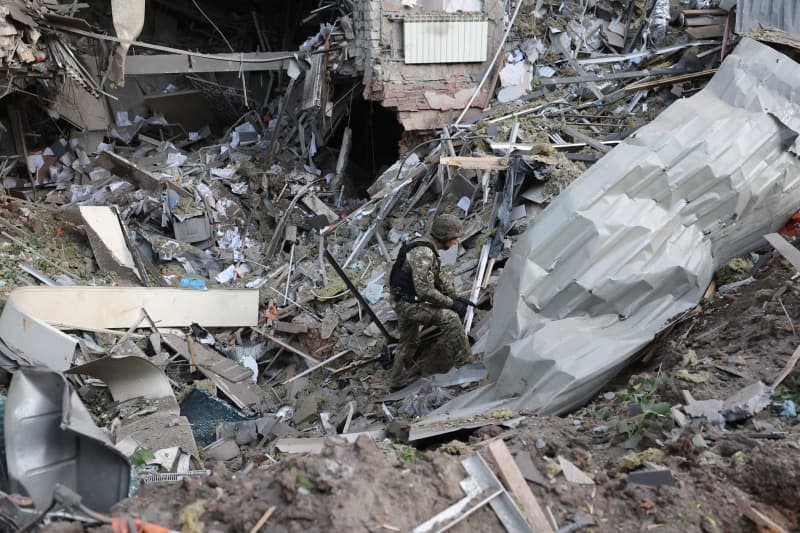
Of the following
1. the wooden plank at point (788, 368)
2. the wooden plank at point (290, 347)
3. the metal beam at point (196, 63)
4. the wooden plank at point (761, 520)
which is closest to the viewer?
the wooden plank at point (761, 520)

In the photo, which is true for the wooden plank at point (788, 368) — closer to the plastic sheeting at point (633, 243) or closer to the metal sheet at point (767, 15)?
the plastic sheeting at point (633, 243)

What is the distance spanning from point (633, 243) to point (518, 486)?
2492 mm

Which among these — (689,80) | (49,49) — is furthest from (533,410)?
(49,49)

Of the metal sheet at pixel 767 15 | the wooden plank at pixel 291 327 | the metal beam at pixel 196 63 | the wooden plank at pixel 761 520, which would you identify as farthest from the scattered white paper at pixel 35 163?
the wooden plank at pixel 761 520

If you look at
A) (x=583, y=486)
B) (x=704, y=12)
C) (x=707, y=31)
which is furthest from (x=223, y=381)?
(x=704, y=12)

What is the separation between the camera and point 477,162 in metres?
7.40

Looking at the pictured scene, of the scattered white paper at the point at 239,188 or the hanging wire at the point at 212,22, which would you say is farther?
the hanging wire at the point at 212,22

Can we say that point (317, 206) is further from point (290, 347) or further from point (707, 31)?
point (707, 31)

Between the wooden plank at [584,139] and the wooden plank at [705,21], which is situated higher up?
the wooden plank at [705,21]

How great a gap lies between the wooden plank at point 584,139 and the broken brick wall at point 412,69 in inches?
77.5

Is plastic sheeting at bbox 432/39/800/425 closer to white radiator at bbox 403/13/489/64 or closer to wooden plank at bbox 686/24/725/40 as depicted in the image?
wooden plank at bbox 686/24/725/40

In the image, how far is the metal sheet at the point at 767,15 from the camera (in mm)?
7863

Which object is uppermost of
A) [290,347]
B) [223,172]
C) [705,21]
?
[705,21]

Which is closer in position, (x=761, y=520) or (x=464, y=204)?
(x=761, y=520)
